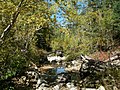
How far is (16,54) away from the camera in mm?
17500

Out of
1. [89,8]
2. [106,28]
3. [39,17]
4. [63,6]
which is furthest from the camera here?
[89,8]

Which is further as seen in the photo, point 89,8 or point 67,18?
point 89,8

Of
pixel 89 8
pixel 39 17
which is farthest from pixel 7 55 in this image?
pixel 89 8

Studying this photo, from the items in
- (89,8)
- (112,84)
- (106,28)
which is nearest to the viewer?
(112,84)

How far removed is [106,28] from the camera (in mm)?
32438

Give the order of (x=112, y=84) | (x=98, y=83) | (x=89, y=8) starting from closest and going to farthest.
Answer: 1. (x=112, y=84)
2. (x=98, y=83)
3. (x=89, y=8)

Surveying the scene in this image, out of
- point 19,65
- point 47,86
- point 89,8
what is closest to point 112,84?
point 47,86

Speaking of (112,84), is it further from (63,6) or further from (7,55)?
(63,6)

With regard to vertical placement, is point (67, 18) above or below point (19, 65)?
above

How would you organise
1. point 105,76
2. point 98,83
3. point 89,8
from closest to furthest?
point 98,83 < point 105,76 < point 89,8

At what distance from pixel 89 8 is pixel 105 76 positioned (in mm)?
22854

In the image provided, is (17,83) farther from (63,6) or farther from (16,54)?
(63,6)

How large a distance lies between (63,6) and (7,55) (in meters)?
8.14

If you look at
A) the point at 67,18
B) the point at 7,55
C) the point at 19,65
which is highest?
the point at 67,18
